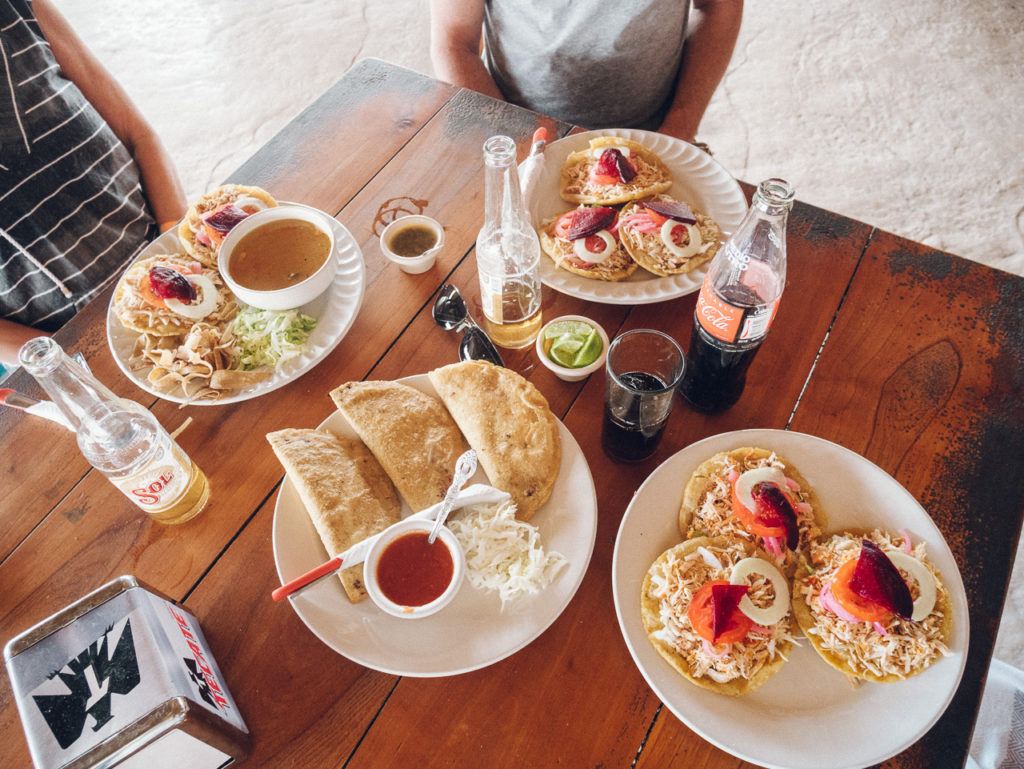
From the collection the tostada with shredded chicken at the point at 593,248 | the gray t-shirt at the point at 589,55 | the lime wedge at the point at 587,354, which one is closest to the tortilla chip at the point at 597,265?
the tostada with shredded chicken at the point at 593,248

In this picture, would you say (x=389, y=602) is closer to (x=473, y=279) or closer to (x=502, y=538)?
(x=502, y=538)

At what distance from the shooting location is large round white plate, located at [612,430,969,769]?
995 mm

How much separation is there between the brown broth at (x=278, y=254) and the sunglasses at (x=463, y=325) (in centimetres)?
32

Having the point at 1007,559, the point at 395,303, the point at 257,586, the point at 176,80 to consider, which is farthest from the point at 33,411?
the point at 176,80

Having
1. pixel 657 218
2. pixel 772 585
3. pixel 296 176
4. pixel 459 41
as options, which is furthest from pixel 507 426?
pixel 459 41

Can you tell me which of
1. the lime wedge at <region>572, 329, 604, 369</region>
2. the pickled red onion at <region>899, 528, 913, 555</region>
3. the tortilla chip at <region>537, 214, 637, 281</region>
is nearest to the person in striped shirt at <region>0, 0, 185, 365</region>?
the tortilla chip at <region>537, 214, 637, 281</region>

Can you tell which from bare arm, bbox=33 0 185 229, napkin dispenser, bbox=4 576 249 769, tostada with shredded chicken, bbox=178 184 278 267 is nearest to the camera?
napkin dispenser, bbox=4 576 249 769

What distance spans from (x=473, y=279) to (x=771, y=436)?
84 centimetres

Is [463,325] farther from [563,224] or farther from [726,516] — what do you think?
[726,516]

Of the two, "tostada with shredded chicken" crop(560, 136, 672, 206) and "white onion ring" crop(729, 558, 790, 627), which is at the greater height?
"tostada with shredded chicken" crop(560, 136, 672, 206)

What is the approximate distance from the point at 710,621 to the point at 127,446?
44.7 inches

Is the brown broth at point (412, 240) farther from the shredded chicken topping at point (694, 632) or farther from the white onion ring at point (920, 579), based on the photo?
the white onion ring at point (920, 579)

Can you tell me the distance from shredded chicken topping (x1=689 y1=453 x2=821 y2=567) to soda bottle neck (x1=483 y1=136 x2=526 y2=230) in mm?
720

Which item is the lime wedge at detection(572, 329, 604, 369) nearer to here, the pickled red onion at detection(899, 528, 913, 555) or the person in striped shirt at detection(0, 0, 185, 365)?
the pickled red onion at detection(899, 528, 913, 555)
